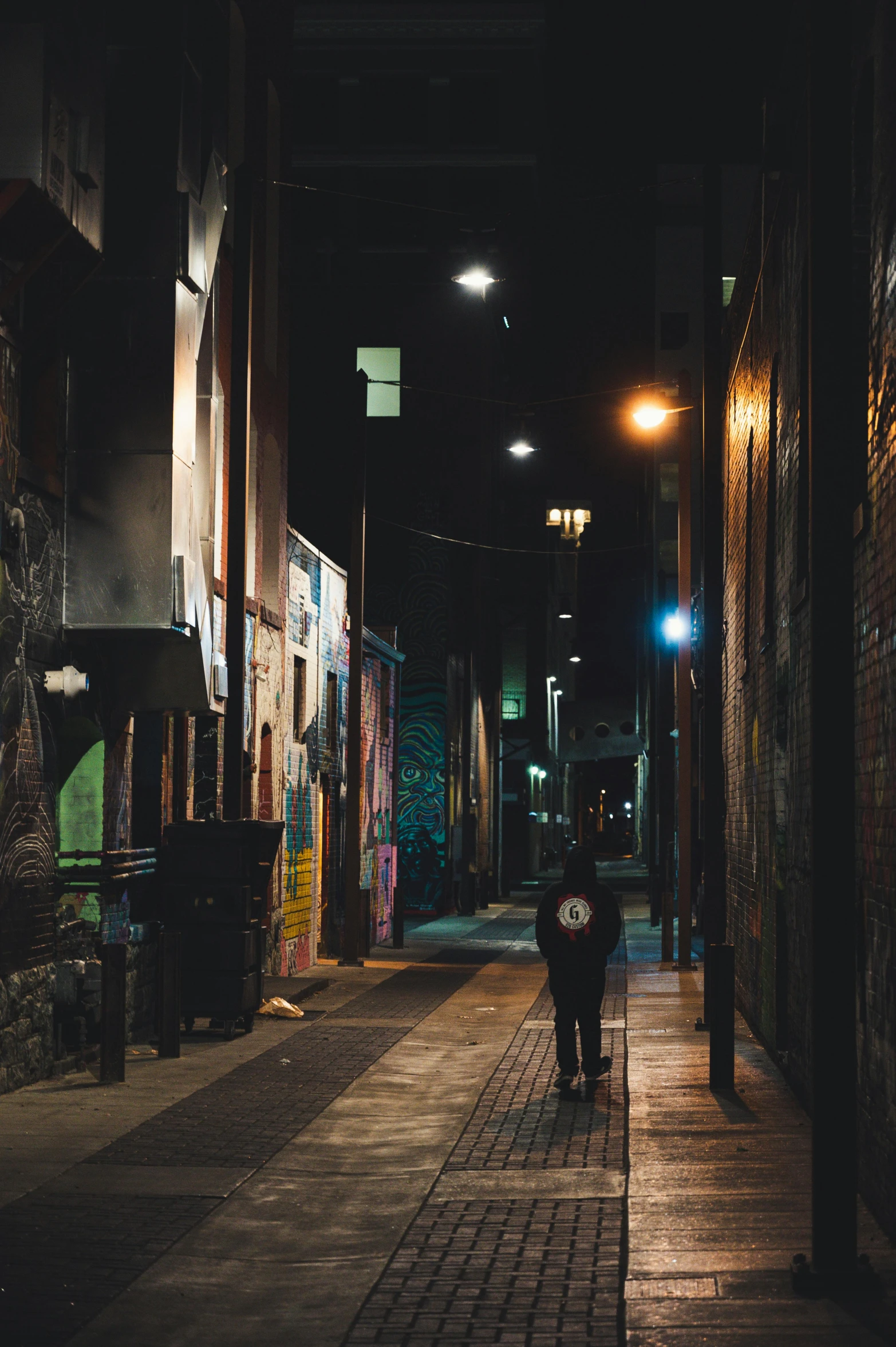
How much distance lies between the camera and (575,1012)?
12008mm

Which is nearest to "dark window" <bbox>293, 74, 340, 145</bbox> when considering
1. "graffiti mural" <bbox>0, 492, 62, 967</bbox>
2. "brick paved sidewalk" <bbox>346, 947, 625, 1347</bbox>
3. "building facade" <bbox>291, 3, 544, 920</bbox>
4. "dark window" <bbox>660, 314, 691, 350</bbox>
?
"building facade" <bbox>291, 3, 544, 920</bbox>

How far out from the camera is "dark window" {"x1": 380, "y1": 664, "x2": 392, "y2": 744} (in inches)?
1243

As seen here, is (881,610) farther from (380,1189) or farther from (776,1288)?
Answer: (380,1189)

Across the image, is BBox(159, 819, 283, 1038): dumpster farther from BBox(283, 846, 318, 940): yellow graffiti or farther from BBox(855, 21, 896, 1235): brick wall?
BBox(855, 21, 896, 1235): brick wall

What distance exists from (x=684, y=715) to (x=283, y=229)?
31.2ft

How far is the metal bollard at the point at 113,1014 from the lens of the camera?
12.2 meters

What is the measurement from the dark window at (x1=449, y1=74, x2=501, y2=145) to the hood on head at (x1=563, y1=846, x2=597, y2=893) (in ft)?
119

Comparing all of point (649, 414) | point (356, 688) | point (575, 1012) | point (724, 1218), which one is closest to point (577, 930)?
point (575, 1012)

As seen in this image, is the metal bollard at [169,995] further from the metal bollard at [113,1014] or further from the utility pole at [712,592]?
the utility pole at [712,592]

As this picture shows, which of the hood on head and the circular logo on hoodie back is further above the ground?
the hood on head

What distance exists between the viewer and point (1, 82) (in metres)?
11.4

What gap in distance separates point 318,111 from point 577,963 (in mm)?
38107

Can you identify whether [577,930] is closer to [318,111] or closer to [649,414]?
[649,414]

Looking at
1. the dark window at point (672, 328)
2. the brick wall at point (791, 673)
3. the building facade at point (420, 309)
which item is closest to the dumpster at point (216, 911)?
the brick wall at point (791, 673)
